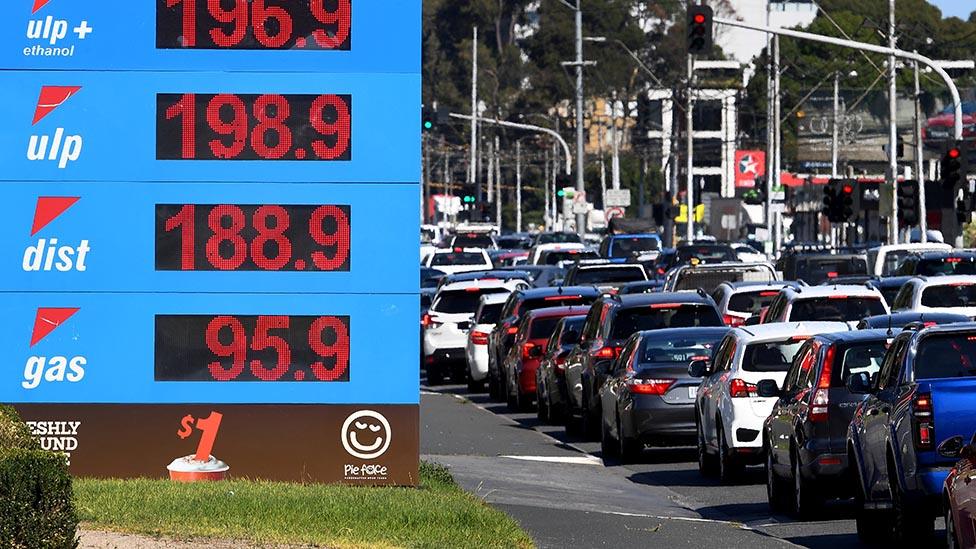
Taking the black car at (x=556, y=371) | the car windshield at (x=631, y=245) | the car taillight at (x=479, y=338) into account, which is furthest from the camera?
the car windshield at (x=631, y=245)

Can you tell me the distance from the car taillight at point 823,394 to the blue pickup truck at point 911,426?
66 centimetres

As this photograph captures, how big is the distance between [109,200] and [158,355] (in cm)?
122

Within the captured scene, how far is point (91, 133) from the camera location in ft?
51.1

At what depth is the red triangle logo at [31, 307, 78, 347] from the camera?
15477 millimetres

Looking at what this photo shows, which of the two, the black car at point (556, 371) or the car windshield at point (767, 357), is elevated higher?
the car windshield at point (767, 357)

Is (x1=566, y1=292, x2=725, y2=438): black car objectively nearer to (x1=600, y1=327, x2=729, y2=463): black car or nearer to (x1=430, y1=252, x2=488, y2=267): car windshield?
(x1=600, y1=327, x2=729, y2=463): black car

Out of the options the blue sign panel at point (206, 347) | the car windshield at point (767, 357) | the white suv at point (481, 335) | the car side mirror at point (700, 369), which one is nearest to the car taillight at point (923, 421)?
the blue sign panel at point (206, 347)

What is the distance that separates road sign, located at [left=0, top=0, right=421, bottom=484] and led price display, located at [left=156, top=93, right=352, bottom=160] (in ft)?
0.05

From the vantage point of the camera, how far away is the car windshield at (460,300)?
3794 centimetres

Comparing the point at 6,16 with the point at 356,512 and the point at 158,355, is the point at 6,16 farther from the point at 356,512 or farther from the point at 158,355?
the point at 356,512

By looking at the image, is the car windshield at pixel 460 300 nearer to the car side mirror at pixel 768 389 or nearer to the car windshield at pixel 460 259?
the car windshield at pixel 460 259

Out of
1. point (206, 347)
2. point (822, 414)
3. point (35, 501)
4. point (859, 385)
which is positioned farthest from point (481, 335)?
point (35, 501)

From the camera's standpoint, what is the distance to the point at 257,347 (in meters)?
15.4

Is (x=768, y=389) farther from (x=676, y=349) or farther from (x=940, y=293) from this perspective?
(x=940, y=293)
